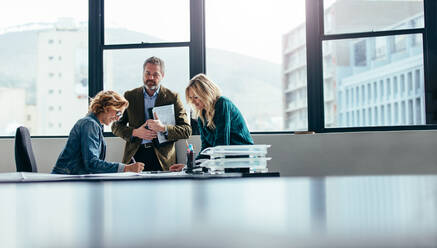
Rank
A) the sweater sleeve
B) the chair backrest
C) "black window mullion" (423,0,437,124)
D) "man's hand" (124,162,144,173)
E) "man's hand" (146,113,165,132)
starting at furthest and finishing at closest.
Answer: "black window mullion" (423,0,437,124)
"man's hand" (146,113,165,132)
the chair backrest
the sweater sleeve
"man's hand" (124,162,144,173)

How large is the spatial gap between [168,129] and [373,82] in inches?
78.6

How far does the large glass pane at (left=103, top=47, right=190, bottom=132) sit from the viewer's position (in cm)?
489

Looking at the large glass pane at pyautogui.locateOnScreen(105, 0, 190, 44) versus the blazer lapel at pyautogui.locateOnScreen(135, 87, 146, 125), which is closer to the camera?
the blazer lapel at pyautogui.locateOnScreen(135, 87, 146, 125)

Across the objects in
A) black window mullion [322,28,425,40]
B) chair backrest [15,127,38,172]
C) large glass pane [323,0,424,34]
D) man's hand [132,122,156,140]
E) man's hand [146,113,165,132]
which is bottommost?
chair backrest [15,127,38,172]

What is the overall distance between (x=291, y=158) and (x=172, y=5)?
1.90m

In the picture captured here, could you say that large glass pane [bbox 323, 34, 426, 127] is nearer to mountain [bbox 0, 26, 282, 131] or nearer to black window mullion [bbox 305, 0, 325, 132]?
black window mullion [bbox 305, 0, 325, 132]

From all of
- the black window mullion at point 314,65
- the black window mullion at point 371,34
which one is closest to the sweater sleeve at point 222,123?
the black window mullion at point 314,65

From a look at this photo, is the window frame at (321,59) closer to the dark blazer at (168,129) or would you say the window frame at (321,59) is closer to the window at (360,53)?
the window at (360,53)

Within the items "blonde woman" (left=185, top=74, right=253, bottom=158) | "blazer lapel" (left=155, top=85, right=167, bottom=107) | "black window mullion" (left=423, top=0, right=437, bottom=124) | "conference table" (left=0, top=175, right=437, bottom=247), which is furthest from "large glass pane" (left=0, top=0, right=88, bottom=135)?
"conference table" (left=0, top=175, right=437, bottom=247)

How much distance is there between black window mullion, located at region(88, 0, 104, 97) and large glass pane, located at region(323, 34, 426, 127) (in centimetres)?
218

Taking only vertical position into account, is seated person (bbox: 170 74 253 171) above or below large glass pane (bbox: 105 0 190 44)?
below

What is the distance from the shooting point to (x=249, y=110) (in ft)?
16.1

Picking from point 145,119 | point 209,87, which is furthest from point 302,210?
point 145,119

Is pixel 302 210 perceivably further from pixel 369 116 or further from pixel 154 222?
pixel 369 116
